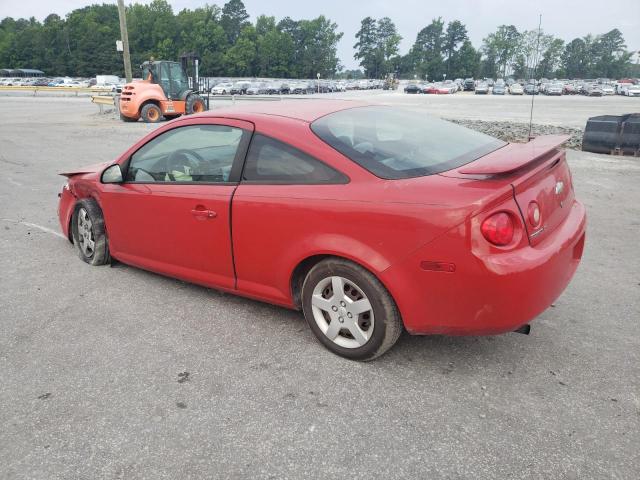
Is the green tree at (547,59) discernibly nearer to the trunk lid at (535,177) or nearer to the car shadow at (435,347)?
the trunk lid at (535,177)

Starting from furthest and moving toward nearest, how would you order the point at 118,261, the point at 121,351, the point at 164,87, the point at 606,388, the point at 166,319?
the point at 164,87, the point at 118,261, the point at 166,319, the point at 121,351, the point at 606,388

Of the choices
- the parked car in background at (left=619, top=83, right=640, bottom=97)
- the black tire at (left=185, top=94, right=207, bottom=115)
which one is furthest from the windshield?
the parked car in background at (left=619, top=83, right=640, bottom=97)

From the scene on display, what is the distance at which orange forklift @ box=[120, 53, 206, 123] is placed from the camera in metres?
20.6

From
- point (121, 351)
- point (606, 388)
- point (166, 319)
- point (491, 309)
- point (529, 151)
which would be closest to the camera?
point (491, 309)

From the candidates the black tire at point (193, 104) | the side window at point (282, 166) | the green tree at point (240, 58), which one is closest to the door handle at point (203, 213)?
the side window at point (282, 166)

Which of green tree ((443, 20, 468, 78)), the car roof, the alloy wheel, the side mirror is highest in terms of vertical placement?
green tree ((443, 20, 468, 78))

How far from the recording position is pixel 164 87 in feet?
69.7

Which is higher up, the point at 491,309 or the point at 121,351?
the point at 491,309

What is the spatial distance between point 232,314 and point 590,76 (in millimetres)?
161833

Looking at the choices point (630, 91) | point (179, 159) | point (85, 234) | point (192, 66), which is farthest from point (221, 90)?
point (179, 159)

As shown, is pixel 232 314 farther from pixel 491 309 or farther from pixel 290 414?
pixel 491 309

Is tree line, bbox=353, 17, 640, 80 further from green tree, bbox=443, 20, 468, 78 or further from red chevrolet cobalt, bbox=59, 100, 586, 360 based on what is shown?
→ red chevrolet cobalt, bbox=59, 100, 586, 360

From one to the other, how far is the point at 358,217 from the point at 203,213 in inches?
48.4

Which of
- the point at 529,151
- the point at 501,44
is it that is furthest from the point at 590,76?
the point at 529,151
